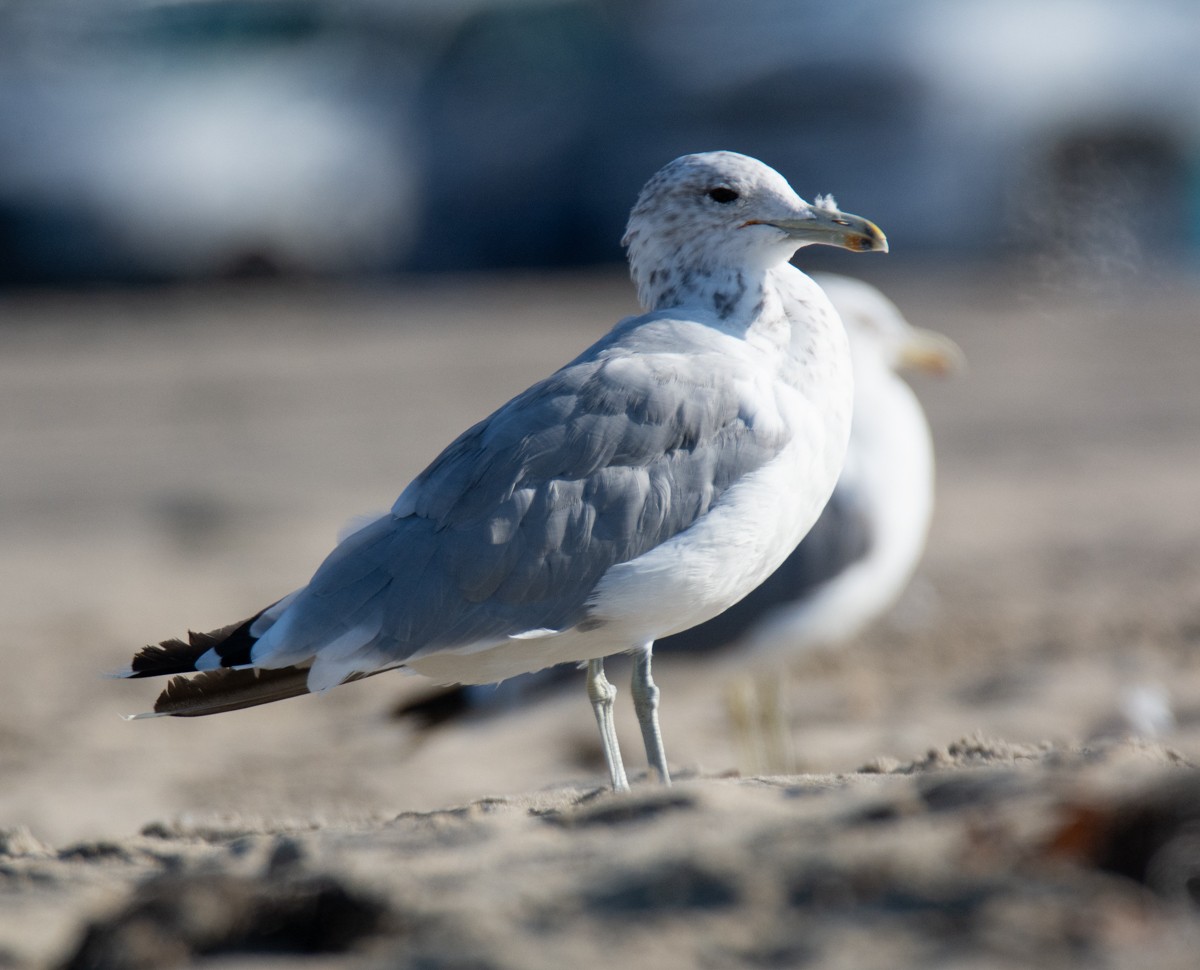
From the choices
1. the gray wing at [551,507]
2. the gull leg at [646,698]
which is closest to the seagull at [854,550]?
the gull leg at [646,698]

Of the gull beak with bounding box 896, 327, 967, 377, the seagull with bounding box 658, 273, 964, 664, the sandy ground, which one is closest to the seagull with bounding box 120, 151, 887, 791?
the sandy ground

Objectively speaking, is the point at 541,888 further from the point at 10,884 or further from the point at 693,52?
the point at 693,52

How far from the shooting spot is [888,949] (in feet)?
7.26

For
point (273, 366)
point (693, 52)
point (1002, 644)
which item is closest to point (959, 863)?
point (1002, 644)

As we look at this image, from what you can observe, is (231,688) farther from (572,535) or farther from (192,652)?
(572,535)

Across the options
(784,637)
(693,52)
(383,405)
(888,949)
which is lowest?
(888,949)

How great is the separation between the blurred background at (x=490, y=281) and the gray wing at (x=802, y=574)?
2.57 feet

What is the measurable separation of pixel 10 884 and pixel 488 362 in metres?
9.38

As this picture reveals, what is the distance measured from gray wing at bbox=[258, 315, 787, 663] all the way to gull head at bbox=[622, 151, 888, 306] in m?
0.33

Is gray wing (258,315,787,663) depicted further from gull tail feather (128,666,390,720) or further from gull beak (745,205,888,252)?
gull beak (745,205,888,252)

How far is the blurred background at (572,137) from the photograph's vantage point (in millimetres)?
14781

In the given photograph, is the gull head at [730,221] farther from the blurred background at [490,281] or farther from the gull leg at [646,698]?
the blurred background at [490,281]

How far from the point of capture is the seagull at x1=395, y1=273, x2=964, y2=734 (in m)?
5.41

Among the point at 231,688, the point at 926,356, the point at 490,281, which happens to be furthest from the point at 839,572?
the point at 490,281
